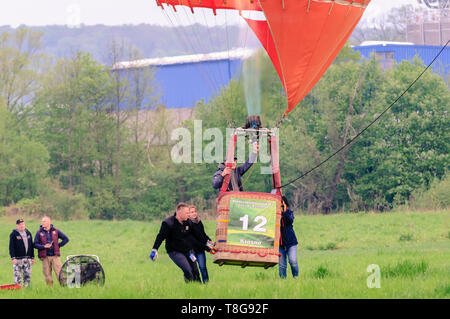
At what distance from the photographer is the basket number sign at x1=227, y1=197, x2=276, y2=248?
11609 millimetres

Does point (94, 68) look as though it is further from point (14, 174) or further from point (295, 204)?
point (295, 204)

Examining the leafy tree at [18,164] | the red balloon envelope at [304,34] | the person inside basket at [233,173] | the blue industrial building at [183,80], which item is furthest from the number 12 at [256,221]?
the blue industrial building at [183,80]

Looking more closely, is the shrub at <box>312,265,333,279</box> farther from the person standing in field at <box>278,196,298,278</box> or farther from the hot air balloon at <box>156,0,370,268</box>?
the hot air balloon at <box>156,0,370,268</box>

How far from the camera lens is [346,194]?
57000 mm

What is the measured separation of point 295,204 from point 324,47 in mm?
38882

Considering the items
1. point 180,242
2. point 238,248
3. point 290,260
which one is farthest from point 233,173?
point 290,260

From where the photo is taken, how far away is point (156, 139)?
61938mm

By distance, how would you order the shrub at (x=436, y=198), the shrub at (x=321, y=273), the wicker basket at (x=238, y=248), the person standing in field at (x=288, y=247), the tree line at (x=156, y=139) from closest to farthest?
the wicker basket at (x=238, y=248) < the person standing in field at (x=288, y=247) < the shrub at (x=321, y=273) < the shrub at (x=436, y=198) < the tree line at (x=156, y=139)

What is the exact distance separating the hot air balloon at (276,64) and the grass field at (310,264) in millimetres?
685

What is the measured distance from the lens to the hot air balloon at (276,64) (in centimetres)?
1162

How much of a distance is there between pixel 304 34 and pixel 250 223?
4779mm

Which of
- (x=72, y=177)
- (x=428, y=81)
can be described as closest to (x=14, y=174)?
(x=72, y=177)

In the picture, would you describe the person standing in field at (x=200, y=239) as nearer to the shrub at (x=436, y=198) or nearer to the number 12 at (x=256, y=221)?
the number 12 at (x=256, y=221)
